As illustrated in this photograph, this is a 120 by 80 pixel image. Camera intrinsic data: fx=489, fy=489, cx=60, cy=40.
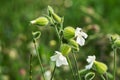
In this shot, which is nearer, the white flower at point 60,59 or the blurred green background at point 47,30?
the white flower at point 60,59

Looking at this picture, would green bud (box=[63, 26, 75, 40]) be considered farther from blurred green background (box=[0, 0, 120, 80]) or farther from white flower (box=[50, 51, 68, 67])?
blurred green background (box=[0, 0, 120, 80])

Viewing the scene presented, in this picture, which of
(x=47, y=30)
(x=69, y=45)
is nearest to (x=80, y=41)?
(x=69, y=45)

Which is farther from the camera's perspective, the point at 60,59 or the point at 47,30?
the point at 47,30

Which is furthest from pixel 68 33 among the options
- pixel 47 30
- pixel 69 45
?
pixel 47 30

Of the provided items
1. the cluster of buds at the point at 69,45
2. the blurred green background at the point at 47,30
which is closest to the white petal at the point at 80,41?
the cluster of buds at the point at 69,45

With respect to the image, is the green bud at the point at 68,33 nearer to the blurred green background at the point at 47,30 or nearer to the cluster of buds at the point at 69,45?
the cluster of buds at the point at 69,45

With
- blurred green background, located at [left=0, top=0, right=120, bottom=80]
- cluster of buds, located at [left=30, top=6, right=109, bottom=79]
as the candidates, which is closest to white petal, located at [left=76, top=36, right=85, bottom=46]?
cluster of buds, located at [left=30, top=6, right=109, bottom=79]

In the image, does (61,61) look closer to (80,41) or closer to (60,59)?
(60,59)

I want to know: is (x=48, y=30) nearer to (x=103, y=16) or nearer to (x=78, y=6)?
(x=78, y=6)

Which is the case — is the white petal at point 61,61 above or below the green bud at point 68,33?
below

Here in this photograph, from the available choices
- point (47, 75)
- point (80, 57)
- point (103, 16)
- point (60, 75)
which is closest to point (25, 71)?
point (60, 75)
